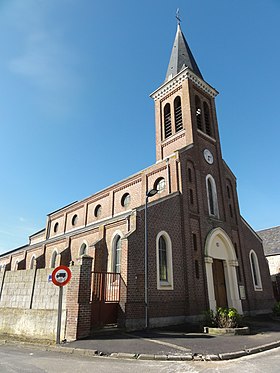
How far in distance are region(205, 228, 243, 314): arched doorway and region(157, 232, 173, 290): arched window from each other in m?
3.23

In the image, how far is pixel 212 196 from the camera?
2084cm

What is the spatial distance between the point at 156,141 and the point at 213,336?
53.9 ft

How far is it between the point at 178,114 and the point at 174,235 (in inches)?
454

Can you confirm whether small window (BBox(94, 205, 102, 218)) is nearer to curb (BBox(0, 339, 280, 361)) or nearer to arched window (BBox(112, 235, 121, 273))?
arched window (BBox(112, 235, 121, 273))

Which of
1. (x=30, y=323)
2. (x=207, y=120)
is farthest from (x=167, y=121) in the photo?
(x=30, y=323)

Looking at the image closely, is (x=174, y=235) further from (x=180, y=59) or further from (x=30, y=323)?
(x=180, y=59)

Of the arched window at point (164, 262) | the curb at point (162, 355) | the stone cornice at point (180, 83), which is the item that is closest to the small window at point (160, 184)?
the arched window at point (164, 262)

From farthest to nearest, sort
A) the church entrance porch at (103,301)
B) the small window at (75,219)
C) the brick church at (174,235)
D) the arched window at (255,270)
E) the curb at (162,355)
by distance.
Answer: the small window at (75,219) → the arched window at (255,270) → the brick church at (174,235) → the church entrance porch at (103,301) → the curb at (162,355)

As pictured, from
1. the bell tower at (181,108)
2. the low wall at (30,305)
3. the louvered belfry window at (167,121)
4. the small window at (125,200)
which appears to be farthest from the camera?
the louvered belfry window at (167,121)

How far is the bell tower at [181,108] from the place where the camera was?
2175 cm

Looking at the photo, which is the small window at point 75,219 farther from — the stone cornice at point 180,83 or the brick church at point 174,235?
the stone cornice at point 180,83

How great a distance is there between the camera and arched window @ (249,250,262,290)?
21859mm

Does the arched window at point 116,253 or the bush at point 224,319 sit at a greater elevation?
the arched window at point 116,253

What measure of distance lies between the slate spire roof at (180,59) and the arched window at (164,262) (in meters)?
16.7
